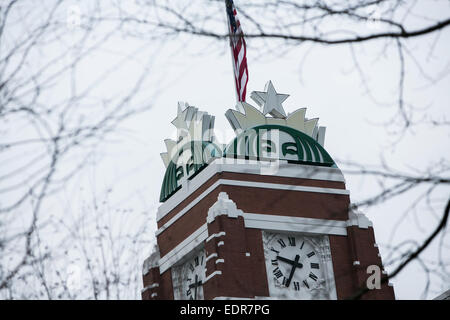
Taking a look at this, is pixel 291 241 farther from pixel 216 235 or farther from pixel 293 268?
pixel 216 235

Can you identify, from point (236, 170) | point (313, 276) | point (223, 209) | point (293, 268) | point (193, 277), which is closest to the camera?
point (223, 209)

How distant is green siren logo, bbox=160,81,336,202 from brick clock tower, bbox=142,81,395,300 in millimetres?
30

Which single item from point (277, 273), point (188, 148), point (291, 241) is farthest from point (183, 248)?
point (291, 241)

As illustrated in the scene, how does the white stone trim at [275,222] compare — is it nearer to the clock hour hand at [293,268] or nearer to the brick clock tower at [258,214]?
the brick clock tower at [258,214]

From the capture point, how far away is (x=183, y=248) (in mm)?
33094

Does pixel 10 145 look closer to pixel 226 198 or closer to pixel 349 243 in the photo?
pixel 226 198

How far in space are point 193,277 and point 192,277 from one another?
3.9 inches

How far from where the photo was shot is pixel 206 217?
106 ft

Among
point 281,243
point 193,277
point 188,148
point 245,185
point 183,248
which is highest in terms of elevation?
point 188,148

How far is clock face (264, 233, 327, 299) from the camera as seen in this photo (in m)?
31.3

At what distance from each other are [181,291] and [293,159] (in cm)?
548

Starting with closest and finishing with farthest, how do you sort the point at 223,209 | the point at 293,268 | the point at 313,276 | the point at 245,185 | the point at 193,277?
the point at 223,209, the point at 293,268, the point at 313,276, the point at 245,185, the point at 193,277
